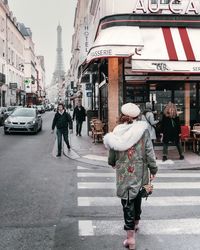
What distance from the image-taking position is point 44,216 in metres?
6.89

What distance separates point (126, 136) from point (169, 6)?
40.9 ft

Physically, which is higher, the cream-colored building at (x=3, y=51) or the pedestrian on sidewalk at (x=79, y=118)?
the cream-colored building at (x=3, y=51)

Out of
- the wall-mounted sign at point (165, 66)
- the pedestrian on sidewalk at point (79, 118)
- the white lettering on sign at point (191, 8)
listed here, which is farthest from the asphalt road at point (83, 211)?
the pedestrian on sidewalk at point (79, 118)

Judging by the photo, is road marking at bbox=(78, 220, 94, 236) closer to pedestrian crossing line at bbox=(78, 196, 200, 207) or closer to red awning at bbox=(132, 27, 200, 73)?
pedestrian crossing line at bbox=(78, 196, 200, 207)

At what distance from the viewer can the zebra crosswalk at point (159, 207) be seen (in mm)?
5980

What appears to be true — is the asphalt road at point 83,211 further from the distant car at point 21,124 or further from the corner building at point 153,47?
the distant car at point 21,124

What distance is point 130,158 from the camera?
17.4ft

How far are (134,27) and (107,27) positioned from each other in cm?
105

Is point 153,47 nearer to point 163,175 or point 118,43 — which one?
point 118,43

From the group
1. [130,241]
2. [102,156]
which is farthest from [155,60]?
[130,241]

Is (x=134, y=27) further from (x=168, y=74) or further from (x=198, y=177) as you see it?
(x=198, y=177)

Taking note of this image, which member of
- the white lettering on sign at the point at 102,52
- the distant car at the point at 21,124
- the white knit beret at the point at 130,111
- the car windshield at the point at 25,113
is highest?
the white lettering on sign at the point at 102,52

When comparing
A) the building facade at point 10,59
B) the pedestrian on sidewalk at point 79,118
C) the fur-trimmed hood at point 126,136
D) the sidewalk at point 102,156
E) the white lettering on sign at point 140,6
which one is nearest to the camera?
the fur-trimmed hood at point 126,136

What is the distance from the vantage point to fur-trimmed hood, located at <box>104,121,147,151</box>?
5254mm
